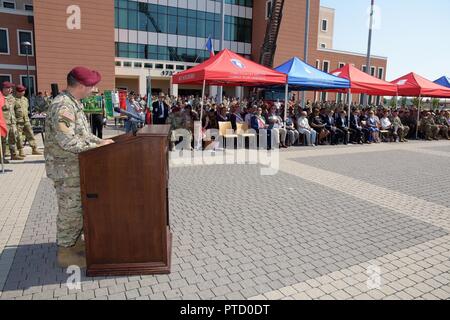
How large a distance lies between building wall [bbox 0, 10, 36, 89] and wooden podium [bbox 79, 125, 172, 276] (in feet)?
118

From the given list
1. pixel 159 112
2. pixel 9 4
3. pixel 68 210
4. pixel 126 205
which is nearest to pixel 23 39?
pixel 9 4

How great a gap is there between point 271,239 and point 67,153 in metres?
2.58

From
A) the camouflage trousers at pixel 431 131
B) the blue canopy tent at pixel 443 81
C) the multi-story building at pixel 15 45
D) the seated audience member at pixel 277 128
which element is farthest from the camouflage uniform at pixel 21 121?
the multi-story building at pixel 15 45

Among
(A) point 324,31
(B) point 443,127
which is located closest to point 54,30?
(B) point 443,127

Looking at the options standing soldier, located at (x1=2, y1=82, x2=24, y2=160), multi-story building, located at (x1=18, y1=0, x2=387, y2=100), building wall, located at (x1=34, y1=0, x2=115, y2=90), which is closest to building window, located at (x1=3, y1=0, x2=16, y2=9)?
multi-story building, located at (x1=18, y1=0, x2=387, y2=100)

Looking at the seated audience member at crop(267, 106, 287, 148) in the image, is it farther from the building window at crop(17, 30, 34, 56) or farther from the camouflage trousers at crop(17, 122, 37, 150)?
the building window at crop(17, 30, 34, 56)

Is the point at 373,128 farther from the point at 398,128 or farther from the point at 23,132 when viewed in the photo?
the point at 23,132

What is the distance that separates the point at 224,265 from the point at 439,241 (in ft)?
9.56

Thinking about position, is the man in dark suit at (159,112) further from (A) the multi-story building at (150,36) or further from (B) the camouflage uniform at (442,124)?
(A) the multi-story building at (150,36)

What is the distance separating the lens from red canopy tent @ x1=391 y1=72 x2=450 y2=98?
16.6m

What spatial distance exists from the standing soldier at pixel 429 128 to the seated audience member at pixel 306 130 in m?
7.81

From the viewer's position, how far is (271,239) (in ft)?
14.1

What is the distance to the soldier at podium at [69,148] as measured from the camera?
10.2 feet

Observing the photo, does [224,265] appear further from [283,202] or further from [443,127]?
[443,127]
